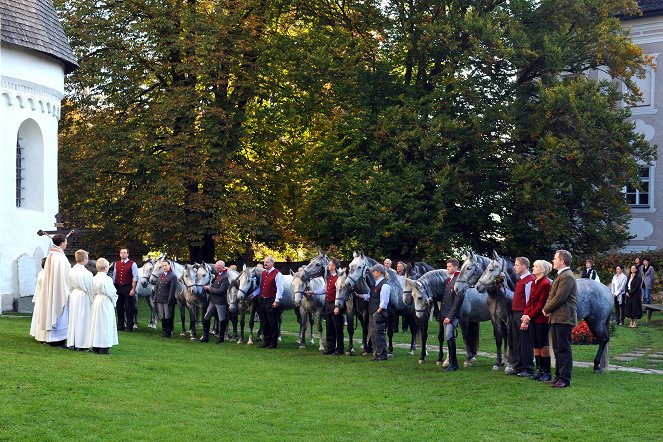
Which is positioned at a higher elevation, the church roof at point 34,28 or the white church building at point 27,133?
the church roof at point 34,28

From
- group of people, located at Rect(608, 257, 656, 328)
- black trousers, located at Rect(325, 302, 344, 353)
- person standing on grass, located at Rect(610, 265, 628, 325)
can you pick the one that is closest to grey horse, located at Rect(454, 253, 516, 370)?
black trousers, located at Rect(325, 302, 344, 353)

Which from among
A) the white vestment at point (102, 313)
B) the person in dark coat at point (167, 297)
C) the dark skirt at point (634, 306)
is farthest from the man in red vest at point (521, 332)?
the dark skirt at point (634, 306)

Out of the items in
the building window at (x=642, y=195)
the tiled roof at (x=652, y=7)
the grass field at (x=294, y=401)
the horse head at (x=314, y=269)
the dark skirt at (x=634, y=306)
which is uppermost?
the tiled roof at (x=652, y=7)

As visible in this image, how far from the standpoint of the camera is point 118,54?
3669cm

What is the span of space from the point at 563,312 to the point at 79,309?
9.10 m

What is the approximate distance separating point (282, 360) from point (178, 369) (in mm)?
3264

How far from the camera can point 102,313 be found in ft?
60.0

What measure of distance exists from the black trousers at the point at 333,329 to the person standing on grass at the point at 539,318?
5.92 meters

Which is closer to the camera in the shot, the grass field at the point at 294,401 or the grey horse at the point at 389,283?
the grass field at the point at 294,401

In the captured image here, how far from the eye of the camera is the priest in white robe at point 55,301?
18.7 meters

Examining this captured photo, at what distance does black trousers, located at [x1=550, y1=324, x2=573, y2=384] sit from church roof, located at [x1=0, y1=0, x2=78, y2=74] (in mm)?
20117

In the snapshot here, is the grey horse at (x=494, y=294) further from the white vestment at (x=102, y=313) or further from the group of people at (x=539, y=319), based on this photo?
the white vestment at (x=102, y=313)

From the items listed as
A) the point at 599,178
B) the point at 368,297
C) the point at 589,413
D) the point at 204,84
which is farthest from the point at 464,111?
the point at 589,413

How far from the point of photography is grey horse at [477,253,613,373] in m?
17.2
